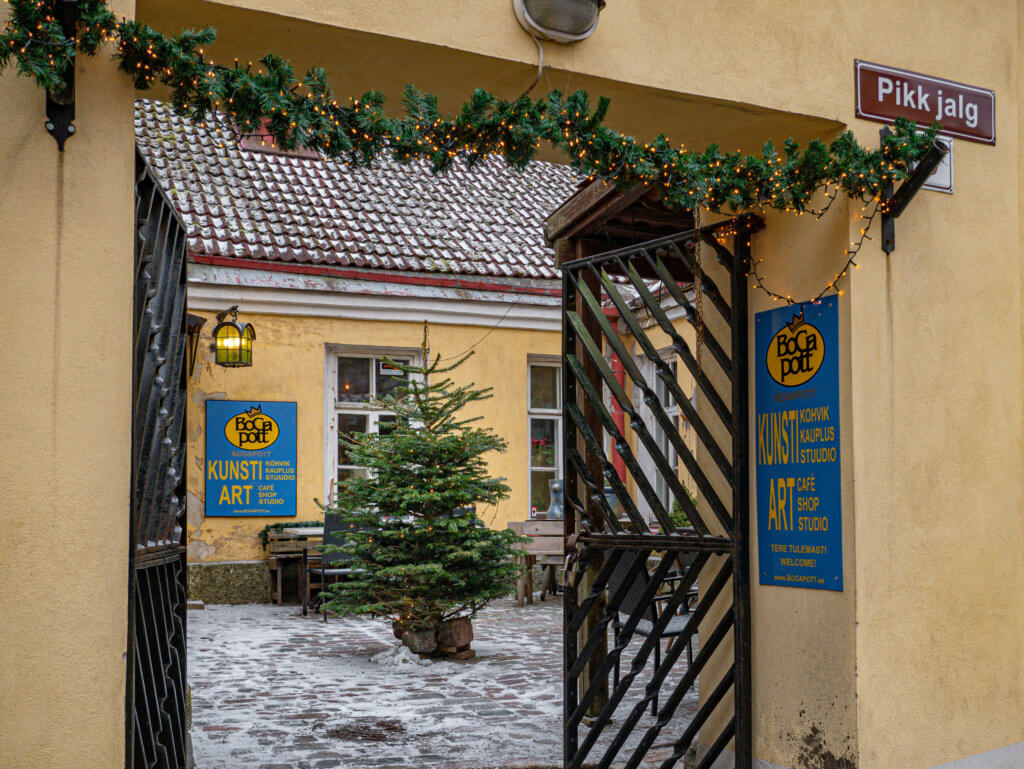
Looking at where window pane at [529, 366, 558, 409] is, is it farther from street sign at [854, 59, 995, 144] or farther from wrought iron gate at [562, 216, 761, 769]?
street sign at [854, 59, 995, 144]

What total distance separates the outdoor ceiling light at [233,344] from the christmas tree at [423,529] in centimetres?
321

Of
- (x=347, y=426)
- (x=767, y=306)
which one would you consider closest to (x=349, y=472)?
(x=347, y=426)

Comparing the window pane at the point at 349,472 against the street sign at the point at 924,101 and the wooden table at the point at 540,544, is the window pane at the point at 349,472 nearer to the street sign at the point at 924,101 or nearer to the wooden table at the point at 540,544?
the wooden table at the point at 540,544

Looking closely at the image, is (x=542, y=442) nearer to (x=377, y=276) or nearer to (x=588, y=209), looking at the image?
(x=377, y=276)

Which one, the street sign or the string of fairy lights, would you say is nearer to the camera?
the string of fairy lights

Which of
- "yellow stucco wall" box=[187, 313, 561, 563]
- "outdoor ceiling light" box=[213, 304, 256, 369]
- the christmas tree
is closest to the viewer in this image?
the christmas tree

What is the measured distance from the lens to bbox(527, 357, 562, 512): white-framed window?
1341 centimetres

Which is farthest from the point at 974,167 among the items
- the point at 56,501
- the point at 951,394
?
the point at 56,501

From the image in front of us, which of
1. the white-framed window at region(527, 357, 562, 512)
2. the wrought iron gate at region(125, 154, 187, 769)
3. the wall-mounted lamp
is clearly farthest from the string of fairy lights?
the white-framed window at region(527, 357, 562, 512)

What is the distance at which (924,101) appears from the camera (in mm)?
4770

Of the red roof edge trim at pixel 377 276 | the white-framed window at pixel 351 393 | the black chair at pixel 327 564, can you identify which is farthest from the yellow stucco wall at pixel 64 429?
the white-framed window at pixel 351 393

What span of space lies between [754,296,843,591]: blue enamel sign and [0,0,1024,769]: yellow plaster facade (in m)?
0.08

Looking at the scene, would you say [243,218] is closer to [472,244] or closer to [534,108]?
[472,244]

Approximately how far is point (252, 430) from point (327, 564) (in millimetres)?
2059
